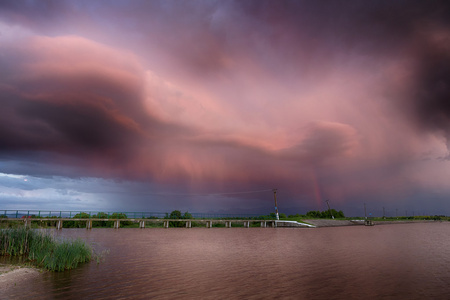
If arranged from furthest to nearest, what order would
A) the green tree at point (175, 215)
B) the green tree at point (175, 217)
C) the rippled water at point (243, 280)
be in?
the green tree at point (175, 215)
the green tree at point (175, 217)
the rippled water at point (243, 280)

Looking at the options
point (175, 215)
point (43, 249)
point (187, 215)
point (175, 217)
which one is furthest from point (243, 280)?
point (187, 215)

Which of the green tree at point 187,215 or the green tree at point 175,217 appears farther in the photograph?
the green tree at point 187,215

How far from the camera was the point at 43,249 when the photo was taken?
19797mm

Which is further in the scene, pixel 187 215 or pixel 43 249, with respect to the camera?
pixel 187 215

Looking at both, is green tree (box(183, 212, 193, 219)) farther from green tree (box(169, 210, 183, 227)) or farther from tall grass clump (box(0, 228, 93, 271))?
tall grass clump (box(0, 228, 93, 271))

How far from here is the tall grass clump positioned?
1717 cm

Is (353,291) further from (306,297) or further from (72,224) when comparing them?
(72,224)

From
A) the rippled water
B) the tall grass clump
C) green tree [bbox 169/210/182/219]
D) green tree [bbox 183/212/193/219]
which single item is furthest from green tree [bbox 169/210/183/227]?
the tall grass clump

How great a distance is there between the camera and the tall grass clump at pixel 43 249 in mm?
17172

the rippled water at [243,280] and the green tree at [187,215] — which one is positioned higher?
the green tree at [187,215]

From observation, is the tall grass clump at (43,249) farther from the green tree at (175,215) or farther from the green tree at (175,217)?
the green tree at (175,215)

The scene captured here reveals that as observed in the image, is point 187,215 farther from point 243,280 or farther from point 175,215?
point 243,280

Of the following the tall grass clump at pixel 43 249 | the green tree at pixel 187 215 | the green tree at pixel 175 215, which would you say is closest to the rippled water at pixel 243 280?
the tall grass clump at pixel 43 249

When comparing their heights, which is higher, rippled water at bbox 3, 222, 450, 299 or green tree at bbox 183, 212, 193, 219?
green tree at bbox 183, 212, 193, 219
